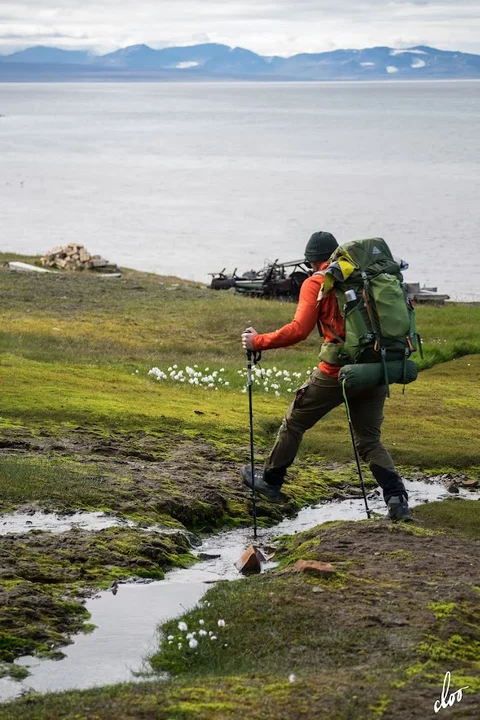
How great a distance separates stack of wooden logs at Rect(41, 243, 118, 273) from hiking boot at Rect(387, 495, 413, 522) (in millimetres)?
46735

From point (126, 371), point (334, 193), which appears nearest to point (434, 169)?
point (334, 193)

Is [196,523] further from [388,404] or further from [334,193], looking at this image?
[334,193]

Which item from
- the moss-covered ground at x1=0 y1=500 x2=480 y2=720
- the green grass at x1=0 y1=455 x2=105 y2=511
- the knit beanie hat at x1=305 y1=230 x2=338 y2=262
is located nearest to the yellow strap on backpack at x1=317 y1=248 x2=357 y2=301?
the knit beanie hat at x1=305 y1=230 x2=338 y2=262

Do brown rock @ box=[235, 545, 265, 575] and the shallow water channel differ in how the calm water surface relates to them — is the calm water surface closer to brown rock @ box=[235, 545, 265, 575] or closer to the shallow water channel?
the shallow water channel

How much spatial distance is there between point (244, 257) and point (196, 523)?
65.7 metres

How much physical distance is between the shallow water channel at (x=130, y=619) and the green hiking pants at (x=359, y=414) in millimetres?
1226

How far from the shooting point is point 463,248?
270 ft

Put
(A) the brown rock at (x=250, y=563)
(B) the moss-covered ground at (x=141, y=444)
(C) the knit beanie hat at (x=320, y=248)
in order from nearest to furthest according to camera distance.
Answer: (B) the moss-covered ground at (x=141, y=444), (A) the brown rock at (x=250, y=563), (C) the knit beanie hat at (x=320, y=248)

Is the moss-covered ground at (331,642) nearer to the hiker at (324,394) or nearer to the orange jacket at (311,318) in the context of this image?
the hiker at (324,394)

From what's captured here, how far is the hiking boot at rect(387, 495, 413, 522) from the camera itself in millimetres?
11773

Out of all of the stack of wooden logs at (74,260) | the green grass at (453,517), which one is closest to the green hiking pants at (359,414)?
the green grass at (453,517)

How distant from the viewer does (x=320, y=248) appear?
1150 cm

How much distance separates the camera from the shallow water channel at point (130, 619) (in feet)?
25.9

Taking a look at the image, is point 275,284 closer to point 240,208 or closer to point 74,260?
point 74,260
